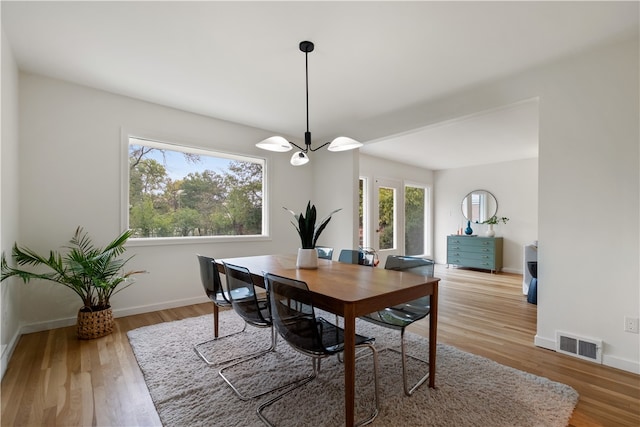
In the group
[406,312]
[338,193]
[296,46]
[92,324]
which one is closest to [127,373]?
[92,324]

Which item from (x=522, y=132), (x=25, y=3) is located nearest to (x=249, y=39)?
(x=25, y=3)

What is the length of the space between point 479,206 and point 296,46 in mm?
5809

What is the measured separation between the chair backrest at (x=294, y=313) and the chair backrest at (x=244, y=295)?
313 millimetres

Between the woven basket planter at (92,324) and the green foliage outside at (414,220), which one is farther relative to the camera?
the green foliage outside at (414,220)

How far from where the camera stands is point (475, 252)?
20.4 feet

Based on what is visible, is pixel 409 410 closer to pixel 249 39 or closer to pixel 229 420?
pixel 229 420

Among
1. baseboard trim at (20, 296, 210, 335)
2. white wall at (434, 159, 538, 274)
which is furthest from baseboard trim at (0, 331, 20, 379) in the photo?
white wall at (434, 159, 538, 274)

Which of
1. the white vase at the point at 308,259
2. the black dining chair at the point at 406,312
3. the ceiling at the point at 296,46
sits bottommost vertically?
the black dining chair at the point at 406,312

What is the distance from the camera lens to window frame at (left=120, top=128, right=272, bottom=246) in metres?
3.32

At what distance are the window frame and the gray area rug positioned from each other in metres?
1.30

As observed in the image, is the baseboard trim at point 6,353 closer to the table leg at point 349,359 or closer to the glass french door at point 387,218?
the table leg at point 349,359

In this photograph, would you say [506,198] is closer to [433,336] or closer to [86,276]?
[433,336]

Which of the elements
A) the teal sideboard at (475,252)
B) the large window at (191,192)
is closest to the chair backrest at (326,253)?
the large window at (191,192)

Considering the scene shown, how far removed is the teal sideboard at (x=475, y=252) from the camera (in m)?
5.99
